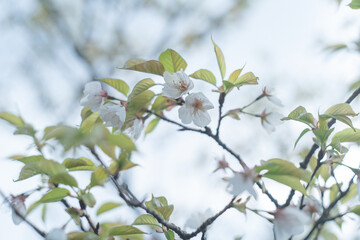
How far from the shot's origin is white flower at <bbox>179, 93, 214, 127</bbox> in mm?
643

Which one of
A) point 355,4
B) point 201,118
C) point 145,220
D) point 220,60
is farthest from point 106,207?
point 355,4

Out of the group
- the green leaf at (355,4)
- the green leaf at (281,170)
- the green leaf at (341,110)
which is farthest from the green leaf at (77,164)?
the green leaf at (355,4)

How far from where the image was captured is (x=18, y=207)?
61cm

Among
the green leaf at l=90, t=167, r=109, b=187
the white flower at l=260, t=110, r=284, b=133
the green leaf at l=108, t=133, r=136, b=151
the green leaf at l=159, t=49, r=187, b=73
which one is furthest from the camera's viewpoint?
the white flower at l=260, t=110, r=284, b=133

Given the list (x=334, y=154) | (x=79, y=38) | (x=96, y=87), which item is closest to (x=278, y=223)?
(x=334, y=154)

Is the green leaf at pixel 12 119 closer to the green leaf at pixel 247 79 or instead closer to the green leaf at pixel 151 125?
the green leaf at pixel 151 125

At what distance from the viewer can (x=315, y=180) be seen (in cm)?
77

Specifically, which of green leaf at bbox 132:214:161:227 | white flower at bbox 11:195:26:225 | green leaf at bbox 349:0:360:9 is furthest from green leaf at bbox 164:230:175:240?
green leaf at bbox 349:0:360:9

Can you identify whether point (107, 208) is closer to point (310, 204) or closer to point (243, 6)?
point (310, 204)

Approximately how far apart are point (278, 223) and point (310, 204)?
0.27 m

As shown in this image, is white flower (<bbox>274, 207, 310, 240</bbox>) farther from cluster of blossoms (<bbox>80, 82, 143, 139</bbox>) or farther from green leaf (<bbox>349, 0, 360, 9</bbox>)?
green leaf (<bbox>349, 0, 360, 9</bbox>)

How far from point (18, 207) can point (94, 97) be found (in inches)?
9.4

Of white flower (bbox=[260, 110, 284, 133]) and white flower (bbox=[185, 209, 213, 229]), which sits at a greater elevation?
white flower (bbox=[260, 110, 284, 133])

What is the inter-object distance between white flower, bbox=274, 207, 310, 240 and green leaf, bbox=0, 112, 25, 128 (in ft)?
1.64
